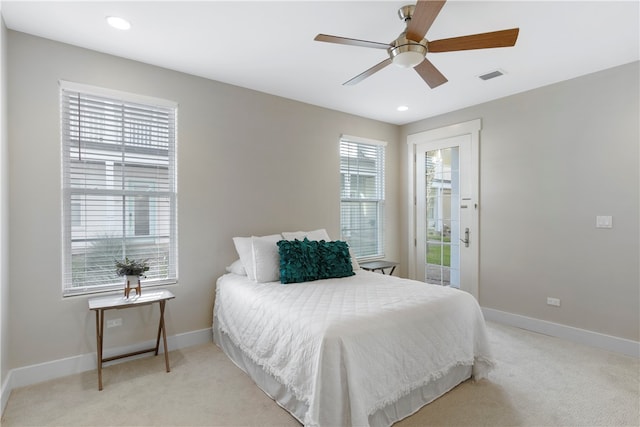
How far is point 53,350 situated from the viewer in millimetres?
2566

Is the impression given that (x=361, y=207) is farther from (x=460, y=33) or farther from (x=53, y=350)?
(x=53, y=350)

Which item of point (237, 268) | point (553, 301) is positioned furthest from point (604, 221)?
point (237, 268)

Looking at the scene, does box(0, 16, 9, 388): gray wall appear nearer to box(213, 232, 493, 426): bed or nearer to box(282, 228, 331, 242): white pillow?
box(213, 232, 493, 426): bed

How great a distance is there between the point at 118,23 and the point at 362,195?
10.8 feet

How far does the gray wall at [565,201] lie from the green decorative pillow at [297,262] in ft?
7.55

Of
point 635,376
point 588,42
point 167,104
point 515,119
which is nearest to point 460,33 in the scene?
point 588,42

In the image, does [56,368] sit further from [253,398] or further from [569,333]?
[569,333]

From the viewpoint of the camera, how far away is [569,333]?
3.35 metres

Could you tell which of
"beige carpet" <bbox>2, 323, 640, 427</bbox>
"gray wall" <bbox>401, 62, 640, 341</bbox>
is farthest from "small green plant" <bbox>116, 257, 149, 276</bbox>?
→ "gray wall" <bbox>401, 62, 640, 341</bbox>

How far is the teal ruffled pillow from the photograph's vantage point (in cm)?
297

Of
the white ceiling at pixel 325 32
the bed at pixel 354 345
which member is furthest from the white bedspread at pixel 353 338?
the white ceiling at pixel 325 32

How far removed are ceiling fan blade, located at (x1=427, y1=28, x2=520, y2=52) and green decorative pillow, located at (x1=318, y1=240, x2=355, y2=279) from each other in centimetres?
193

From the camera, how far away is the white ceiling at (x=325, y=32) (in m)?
2.16

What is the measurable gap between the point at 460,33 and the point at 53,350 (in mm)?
3936
